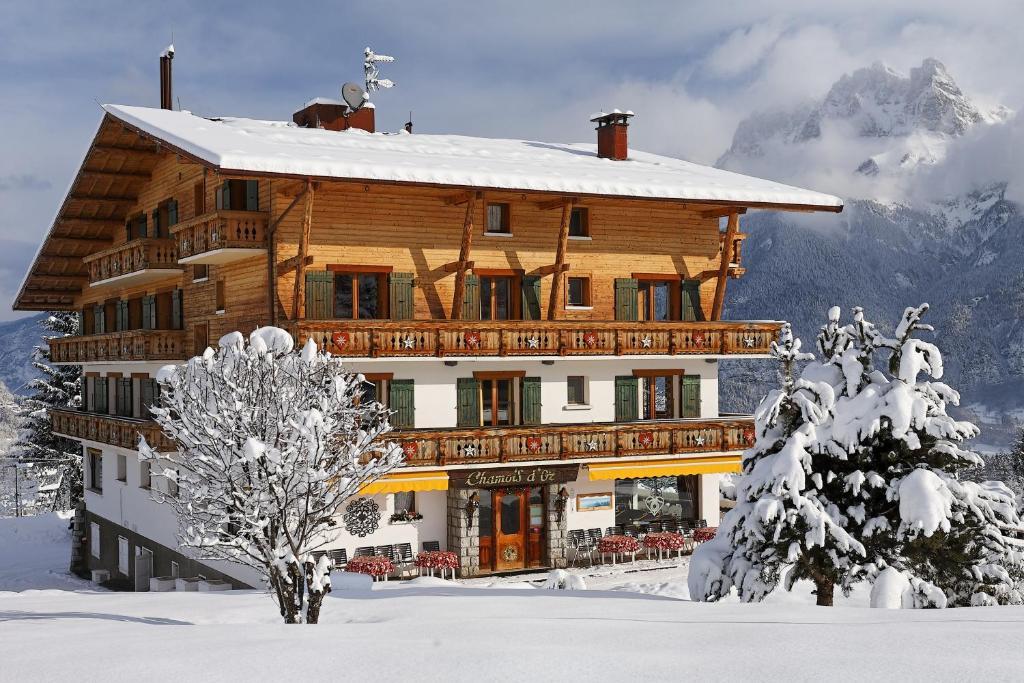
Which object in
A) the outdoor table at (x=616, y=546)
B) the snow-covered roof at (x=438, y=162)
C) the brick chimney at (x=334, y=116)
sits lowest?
the outdoor table at (x=616, y=546)

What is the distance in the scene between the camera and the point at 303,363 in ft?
59.5

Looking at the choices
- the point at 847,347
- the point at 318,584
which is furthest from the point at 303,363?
the point at 847,347

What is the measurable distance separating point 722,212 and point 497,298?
7.60 meters

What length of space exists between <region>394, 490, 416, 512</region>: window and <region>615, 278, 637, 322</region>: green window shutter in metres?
7.84

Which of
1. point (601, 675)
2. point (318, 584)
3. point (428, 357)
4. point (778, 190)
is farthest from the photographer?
point (778, 190)

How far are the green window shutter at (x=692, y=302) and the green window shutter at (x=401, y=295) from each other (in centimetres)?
869

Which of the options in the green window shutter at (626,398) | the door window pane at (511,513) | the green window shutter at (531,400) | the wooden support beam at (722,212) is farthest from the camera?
the wooden support beam at (722,212)

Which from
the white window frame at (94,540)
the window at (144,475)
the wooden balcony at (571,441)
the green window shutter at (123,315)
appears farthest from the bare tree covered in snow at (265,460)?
the white window frame at (94,540)

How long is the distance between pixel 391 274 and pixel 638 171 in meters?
9.31

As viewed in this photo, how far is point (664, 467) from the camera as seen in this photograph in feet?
102

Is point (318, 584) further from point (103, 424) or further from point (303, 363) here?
point (103, 424)

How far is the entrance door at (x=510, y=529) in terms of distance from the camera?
3012 cm

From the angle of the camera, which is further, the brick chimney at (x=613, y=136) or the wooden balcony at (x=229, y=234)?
the brick chimney at (x=613, y=136)

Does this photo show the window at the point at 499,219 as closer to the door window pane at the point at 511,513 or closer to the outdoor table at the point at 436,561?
the door window pane at the point at 511,513
